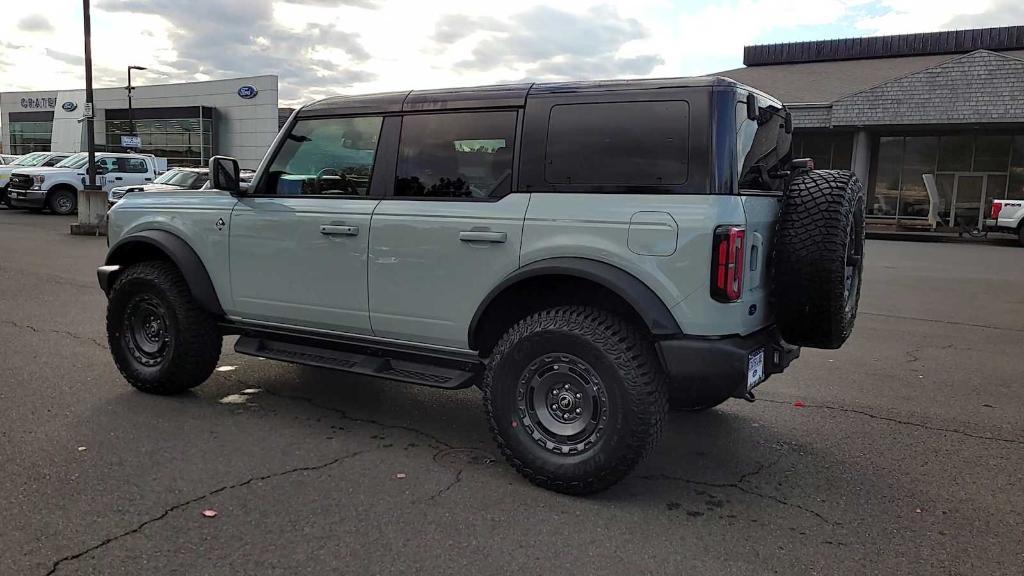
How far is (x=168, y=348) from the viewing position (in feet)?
16.7

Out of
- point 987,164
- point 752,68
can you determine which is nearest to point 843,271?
point 987,164

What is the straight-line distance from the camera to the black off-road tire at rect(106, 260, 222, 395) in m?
5.02

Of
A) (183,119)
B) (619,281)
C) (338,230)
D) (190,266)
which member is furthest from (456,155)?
(183,119)

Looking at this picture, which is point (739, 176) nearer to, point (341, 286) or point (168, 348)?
point (341, 286)

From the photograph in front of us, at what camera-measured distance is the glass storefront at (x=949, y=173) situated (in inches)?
1085

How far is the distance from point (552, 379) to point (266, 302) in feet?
6.69

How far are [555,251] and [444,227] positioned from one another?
2.23ft

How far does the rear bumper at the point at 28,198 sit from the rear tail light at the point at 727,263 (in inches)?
949

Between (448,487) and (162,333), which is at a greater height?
(162,333)

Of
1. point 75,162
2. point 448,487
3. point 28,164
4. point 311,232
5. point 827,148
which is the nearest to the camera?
point 448,487

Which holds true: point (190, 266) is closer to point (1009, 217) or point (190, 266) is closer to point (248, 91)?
point (1009, 217)

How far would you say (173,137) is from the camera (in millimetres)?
49469

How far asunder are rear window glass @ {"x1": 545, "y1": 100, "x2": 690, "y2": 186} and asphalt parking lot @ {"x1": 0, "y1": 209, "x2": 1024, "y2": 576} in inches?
61.1

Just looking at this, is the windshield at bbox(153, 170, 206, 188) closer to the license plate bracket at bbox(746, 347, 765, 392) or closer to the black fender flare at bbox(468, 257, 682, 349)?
the black fender flare at bbox(468, 257, 682, 349)
